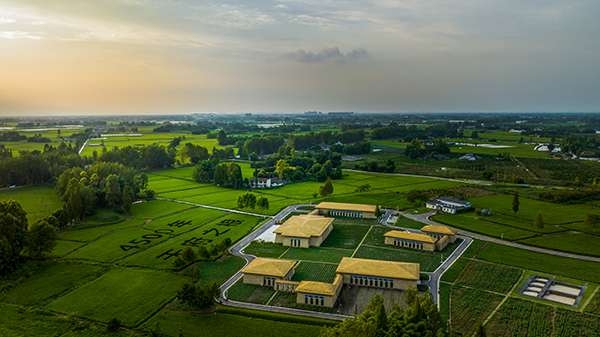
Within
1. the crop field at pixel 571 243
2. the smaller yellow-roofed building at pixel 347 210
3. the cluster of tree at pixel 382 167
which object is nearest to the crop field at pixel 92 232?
the smaller yellow-roofed building at pixel 347 210

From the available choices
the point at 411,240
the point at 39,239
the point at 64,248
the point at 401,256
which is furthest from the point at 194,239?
the point at 411,240

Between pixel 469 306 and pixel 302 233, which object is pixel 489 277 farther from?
pixel 302 233

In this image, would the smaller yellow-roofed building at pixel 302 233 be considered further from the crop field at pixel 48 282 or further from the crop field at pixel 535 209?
the crop field at pixel 535 209

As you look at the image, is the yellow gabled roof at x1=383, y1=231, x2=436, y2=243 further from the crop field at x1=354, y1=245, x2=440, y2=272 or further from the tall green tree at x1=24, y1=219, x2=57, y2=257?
the tall green tree at x1=24, y1=219, x2=57, y2=257

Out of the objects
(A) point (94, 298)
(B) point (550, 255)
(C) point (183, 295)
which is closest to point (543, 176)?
(B) point (550, 255)

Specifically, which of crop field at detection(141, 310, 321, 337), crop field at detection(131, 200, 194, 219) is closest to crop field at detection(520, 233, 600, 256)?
crop field at detection(141, 310, 321, 337)

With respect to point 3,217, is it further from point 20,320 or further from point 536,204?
point 536,204
